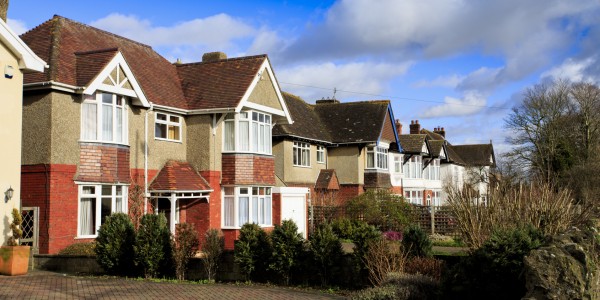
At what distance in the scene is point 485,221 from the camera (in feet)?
49.6

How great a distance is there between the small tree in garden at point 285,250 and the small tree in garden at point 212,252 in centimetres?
165

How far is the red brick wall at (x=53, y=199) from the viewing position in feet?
61.8

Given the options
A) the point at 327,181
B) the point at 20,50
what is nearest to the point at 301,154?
the point at 327,181

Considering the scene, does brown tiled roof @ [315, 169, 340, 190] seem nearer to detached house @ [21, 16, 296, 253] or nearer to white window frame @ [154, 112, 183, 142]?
detached house @ [21, 16, 296, 253]

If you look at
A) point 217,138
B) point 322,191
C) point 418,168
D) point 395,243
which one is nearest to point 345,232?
point 322,191

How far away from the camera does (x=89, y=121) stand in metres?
20.1

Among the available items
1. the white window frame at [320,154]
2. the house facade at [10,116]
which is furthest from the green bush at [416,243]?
the white window frame at [320,154]

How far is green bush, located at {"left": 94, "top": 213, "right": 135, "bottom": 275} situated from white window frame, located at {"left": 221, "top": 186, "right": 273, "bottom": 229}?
8.07 metres

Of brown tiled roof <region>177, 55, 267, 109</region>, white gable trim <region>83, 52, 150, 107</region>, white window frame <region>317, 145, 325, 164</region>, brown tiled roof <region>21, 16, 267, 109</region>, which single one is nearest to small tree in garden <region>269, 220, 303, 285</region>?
white gable trim <region>83, 52, 150, 107</region>

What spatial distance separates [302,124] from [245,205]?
11442 millimetres

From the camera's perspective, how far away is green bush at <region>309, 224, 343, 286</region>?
15508 millimetres

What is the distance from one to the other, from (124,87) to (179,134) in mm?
4170

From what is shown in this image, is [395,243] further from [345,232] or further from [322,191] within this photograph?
[322,191]

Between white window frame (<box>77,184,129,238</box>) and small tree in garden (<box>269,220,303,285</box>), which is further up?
white window frame (<box>77,184,129,238</box>)
